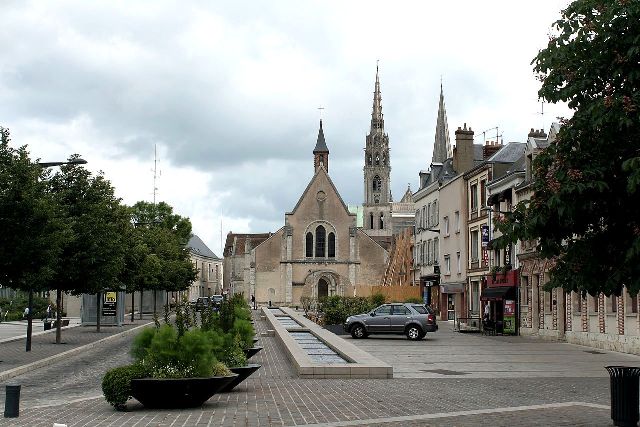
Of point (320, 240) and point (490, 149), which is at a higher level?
point (490, 149)

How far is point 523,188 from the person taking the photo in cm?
3666

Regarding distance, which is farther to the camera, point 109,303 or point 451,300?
point 451,300

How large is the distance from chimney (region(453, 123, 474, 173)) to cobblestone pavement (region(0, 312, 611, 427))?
33277 mm

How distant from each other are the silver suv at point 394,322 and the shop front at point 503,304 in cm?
447

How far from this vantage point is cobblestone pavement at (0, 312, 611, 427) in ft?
39.3

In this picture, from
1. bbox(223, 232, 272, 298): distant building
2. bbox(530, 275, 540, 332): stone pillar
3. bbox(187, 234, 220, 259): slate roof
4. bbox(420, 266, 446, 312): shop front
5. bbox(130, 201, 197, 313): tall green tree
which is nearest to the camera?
bbox(530, 275, 540, 332): stone pillar

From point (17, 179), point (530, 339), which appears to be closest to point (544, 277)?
point (530, 339)

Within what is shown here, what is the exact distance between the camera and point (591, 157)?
1068 centimetres

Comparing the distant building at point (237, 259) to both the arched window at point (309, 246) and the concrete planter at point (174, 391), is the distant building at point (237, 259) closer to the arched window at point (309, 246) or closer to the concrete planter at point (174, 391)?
the arched window at point (309, 246)

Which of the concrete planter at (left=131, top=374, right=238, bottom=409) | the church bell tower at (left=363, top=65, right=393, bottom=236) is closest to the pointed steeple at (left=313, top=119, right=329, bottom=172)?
the church bell tower at (left=363, top=65, right=393, bottom=236)

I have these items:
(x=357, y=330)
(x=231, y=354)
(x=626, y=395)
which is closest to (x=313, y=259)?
(x=357, y=330)

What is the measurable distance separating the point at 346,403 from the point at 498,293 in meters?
27.6

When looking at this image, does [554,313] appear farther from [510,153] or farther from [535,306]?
[510,153]

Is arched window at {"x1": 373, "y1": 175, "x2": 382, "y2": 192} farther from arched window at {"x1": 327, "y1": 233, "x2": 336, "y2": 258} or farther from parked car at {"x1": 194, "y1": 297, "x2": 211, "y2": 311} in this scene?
parked car at {"x1": 194, "y1": 297, "x2": 211, "y2": 311}
